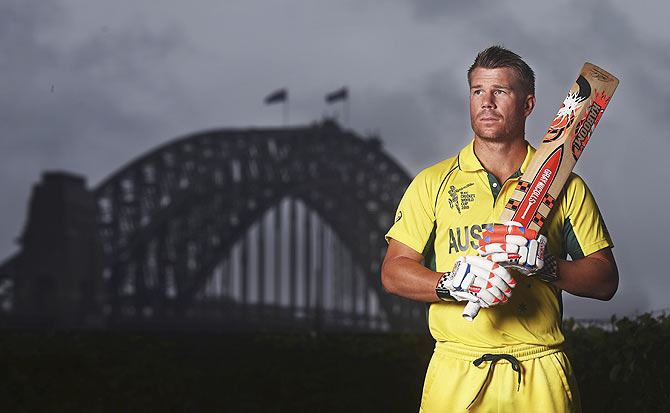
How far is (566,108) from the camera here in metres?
3.35

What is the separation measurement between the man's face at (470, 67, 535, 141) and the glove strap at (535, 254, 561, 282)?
0.53 m

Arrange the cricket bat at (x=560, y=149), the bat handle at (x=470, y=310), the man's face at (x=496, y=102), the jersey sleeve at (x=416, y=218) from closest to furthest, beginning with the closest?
the bat handle at (x=470, y=310) → the cricket bat at (x=560, y=149) → the man's face at (x=496, y=102) → the jersey sleeve at (x=416, y=218)

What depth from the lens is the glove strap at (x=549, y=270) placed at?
122 inches

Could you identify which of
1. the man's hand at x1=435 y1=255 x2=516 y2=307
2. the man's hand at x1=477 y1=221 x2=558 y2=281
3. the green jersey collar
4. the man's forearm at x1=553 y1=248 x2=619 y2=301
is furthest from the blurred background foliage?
the man's hand at x1=435 y1=255 x2=516 y2=307

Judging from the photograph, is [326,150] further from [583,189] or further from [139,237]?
[583,189]

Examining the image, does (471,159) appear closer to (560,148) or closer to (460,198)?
(460,198)

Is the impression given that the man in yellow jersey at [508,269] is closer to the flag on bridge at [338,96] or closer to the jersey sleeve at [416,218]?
the jersey sleeve at [416,218]

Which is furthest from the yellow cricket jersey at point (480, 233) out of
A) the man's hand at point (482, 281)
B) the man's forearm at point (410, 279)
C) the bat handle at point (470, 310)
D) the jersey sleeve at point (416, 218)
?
the man's hand at point (482, 281)

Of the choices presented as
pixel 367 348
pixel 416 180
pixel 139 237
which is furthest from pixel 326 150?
pixel 416 180

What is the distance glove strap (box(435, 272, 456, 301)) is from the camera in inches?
121

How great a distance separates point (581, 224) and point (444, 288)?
67 centimetres

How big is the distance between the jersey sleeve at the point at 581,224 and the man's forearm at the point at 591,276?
0.04 meters

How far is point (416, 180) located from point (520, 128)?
47cm

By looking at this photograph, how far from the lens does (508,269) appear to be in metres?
3.17
